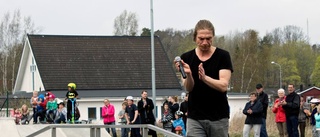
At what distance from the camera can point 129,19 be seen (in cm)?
10431

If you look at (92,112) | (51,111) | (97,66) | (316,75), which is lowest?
(92,112)

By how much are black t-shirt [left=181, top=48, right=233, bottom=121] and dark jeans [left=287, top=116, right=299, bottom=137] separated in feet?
39.2

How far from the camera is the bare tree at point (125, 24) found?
10350 centimetres

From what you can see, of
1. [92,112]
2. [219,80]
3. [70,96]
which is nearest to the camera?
[219,80]

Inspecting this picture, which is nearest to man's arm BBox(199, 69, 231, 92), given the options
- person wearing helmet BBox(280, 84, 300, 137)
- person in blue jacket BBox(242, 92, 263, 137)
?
person in blue jacket BBox(242, 92, 263, 137)

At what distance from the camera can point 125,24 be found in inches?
4109

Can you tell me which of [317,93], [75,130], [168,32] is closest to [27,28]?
[317,93]

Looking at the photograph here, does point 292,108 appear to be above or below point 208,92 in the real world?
below

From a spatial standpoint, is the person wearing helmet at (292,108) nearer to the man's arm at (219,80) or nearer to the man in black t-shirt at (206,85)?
the man in black t-shirt at (206,85)

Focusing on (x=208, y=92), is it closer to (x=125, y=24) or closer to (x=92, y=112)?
(x=92, y=112)

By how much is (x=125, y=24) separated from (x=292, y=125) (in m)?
Answer: 86.6

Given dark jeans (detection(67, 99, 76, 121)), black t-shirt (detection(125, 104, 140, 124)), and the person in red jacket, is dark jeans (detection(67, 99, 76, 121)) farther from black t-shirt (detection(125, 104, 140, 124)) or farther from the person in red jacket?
the person in red jacket

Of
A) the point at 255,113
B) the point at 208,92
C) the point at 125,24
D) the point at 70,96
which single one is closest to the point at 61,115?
the point at 70,96

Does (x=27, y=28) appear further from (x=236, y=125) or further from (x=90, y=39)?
(x=236, y=125)
